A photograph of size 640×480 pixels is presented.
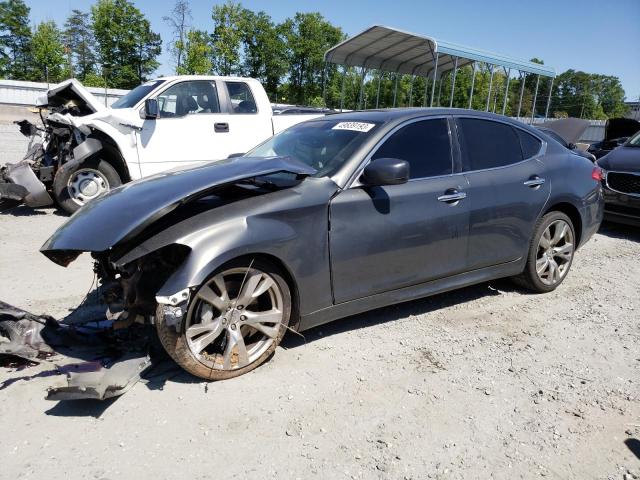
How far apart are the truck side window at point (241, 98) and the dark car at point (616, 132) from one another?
8.07 metres

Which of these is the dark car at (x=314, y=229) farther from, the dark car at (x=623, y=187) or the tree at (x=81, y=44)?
the tree at (x=81, y=44)

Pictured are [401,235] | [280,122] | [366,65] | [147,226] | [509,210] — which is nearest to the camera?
[147,226]

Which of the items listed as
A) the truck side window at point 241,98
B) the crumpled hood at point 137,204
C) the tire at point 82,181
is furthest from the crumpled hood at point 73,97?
the crumpled hood at point 137,204

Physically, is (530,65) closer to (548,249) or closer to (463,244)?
(548,249)

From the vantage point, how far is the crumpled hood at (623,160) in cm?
749

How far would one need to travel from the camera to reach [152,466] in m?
2.30

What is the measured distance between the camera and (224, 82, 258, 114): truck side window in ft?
26.8

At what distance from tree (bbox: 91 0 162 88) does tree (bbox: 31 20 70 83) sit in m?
6.11

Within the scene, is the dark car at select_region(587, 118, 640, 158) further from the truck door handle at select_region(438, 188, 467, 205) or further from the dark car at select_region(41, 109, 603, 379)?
the truck door handle at select_region(438, 188, 467, 205)

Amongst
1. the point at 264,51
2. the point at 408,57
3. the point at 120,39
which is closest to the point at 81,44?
the point at 120,39

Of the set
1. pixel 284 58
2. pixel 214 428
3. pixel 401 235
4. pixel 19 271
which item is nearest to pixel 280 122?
pixel 19 271

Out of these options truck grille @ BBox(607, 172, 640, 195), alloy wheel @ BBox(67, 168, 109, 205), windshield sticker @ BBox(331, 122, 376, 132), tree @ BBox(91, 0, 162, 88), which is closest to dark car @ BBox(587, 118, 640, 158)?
truck grille @ BBox(607, 172, 640, 195)

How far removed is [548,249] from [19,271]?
206 inches

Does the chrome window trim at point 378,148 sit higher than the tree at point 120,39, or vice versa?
the tree at point 120,39
